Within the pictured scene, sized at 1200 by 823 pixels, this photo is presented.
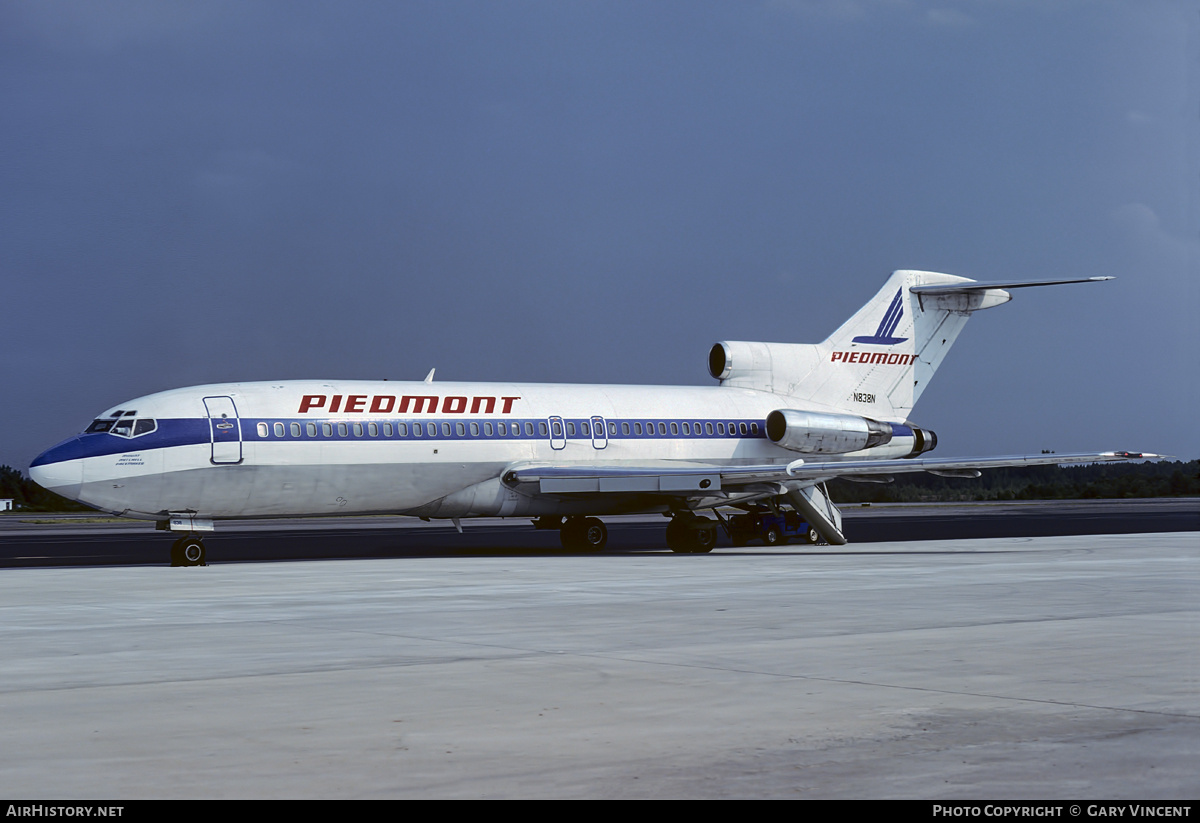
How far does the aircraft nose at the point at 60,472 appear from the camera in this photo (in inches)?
1030

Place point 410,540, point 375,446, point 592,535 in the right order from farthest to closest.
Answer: point 410,540
point 592,535
point 375,446

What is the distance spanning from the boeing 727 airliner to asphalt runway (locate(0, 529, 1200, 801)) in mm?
7828

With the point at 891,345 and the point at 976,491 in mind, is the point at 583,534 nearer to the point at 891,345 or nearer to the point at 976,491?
the point at 891,345

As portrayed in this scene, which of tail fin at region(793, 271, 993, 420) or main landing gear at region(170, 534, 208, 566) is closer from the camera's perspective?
main landing gear at region(170, 534, 208, 566)

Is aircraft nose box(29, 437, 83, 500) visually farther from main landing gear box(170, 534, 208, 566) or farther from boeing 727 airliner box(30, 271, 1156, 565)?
main landing gear box(170, 534, 208, 566)

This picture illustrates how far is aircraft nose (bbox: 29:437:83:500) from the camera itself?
26172 mm

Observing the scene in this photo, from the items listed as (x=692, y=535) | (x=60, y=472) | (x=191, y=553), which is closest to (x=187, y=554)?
(x=191, y=553)

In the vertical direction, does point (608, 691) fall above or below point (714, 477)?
below

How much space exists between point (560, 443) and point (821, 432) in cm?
802

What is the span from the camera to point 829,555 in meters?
28.5

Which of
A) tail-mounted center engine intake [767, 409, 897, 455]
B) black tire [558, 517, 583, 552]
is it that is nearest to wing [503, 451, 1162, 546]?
black tire [558, 517, 583, 552]

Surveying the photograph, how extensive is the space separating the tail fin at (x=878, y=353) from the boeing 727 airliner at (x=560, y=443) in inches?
2.0

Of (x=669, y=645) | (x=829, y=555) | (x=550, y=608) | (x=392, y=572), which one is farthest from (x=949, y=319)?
(x=669, y=645)

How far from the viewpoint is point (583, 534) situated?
112 feet
